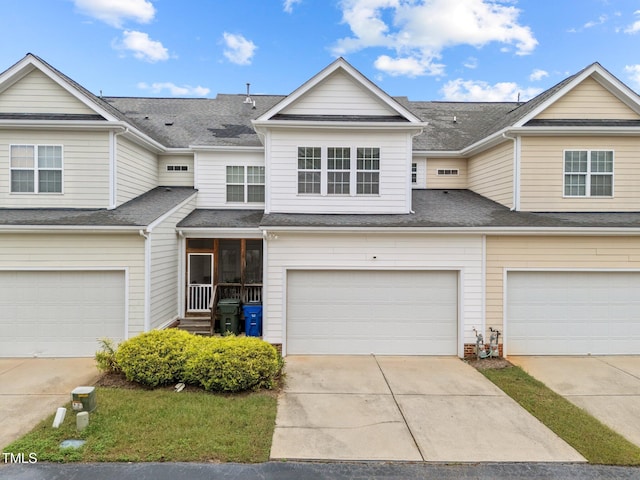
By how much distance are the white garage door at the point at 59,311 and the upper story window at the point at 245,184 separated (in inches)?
194

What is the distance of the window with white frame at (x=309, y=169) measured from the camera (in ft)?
33.8

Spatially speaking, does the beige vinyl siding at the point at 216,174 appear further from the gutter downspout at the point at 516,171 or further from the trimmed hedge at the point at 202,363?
the gutter downspout at the point at 516,171

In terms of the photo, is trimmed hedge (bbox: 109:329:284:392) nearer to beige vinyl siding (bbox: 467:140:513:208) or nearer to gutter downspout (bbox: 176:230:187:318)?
gutter downspout (bbox: 176:230:187:318)

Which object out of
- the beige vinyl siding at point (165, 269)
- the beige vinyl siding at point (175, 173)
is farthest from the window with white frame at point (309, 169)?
the beige vinyl siding at point (175, 173)

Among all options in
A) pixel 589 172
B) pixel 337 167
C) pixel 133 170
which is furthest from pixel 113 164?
pixel 589 172

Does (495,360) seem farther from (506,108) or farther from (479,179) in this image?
(506,108)

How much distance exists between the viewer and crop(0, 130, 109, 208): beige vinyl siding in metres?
10.2

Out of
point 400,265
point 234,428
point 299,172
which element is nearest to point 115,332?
point 234,428

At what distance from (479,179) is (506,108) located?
495 cm

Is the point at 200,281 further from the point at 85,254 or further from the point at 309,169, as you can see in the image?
the point at 309,169

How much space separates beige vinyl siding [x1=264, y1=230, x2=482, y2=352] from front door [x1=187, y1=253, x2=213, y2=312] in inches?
137

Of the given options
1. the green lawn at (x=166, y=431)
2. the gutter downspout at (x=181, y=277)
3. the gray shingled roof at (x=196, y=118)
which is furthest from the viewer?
the gray shingled roof at (x=196, y=118)

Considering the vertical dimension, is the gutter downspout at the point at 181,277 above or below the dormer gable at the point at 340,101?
below

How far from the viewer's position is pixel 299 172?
33.8 ft
